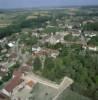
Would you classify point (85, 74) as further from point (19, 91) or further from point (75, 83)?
point (19, 91)

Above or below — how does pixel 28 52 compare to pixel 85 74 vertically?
below

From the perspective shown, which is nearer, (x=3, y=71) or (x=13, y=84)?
(x=13, y=84)

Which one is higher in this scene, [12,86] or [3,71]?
[12,86]

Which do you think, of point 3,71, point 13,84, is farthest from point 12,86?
point 3,71

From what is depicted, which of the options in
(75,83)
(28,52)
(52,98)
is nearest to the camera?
(52,98)

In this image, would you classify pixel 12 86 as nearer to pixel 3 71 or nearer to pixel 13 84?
pixel 13 84

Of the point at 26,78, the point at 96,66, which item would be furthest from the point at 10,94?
the point at 96,66

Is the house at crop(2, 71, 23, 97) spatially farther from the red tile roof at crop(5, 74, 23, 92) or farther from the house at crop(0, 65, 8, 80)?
the house at crop(0, 65, 8, 80)

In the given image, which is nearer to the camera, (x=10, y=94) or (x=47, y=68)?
(x=10, y=94)

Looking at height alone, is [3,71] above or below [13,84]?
below

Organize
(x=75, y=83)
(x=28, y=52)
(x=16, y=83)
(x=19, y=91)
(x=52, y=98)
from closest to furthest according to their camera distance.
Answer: (x=52, y=98)
(x=75, y=83)
(x=19, y=91)
(x=16, y=83)
(x=28, y=52)

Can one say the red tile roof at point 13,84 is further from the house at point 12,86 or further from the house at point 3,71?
the house at point 3,71
